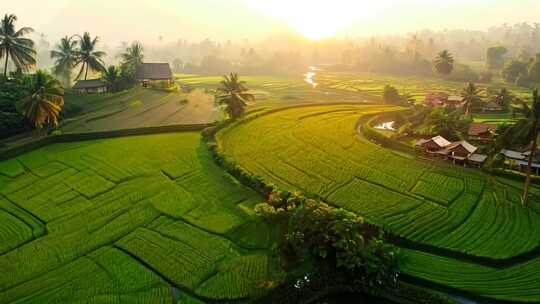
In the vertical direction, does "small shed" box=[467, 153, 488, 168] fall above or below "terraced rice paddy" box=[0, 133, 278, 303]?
above

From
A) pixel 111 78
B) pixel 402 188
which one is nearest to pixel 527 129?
pixel 402 188

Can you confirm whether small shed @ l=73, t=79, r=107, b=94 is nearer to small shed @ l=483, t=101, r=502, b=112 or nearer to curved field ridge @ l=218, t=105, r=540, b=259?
curved field ridge @ l=218, t=105, r=540, b=259

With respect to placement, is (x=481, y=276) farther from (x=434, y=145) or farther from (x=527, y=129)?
(x=434, y=145)

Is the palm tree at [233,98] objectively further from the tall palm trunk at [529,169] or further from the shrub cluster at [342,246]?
the tall palm trunk at [529,169]

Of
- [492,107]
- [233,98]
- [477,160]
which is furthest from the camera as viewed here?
[492,107]

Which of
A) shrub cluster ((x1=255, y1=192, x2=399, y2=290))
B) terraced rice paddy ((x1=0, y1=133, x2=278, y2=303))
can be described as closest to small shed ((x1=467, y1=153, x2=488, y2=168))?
shrub cluster ((x1=255, y1=192, x2=399, y2=290))

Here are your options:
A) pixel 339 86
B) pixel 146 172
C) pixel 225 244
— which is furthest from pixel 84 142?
pixel 339 86
